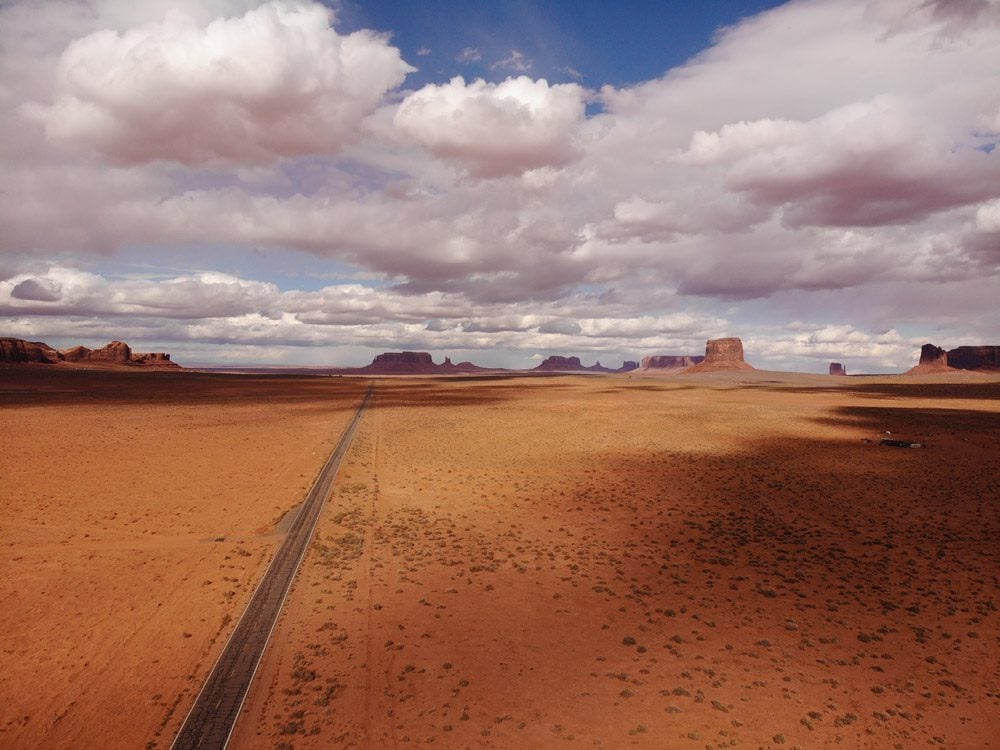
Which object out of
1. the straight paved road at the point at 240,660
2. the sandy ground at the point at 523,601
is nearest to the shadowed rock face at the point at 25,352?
the sandy ground at the point at 523,601

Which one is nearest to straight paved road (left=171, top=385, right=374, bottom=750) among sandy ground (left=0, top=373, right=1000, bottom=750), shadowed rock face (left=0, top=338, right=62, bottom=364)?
sandy ground (left=0, top=373, right=1000, bottom=750)

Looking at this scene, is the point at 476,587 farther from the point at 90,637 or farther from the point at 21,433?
the point at 21,433

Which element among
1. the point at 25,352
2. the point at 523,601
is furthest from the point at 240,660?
the point at 25,352

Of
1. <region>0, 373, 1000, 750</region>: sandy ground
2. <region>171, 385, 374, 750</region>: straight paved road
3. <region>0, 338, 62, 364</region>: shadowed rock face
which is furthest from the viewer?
<region>0, 338, 62, 364</region>: shadowed rock face

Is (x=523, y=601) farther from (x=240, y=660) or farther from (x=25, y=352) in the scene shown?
(x=25, y=352)

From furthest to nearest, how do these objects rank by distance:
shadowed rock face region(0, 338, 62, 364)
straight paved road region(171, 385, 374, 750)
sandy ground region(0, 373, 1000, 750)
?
shadowed rock face region(0, 338, 62, 364) < sandy ground region(0, 373, 1000, 750) < straight paved road region(171, 385, 374, 750)

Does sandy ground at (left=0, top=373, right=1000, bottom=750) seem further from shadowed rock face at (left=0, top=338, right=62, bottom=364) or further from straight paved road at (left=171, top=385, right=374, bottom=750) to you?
shadowed rock face at (left=0, top=338, right=62, bottom=364)

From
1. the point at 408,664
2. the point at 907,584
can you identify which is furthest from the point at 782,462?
the point at 408,664

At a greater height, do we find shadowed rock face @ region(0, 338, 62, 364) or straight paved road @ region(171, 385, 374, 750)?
shadowed rock face @ region(0, 338, 62, 364)
